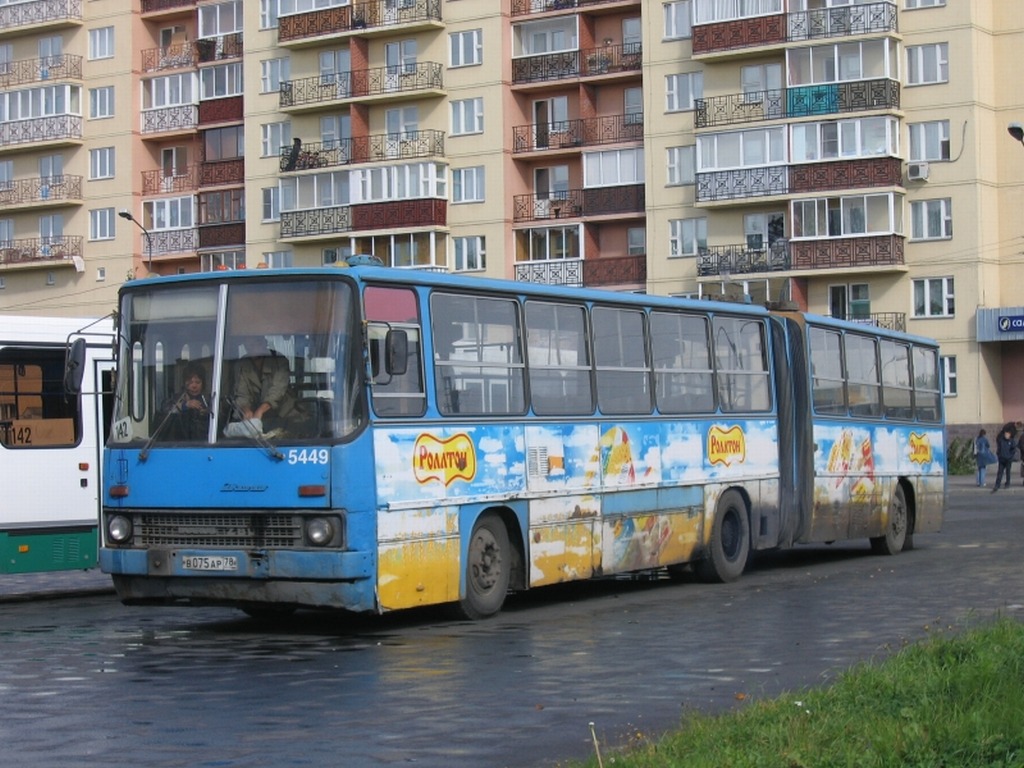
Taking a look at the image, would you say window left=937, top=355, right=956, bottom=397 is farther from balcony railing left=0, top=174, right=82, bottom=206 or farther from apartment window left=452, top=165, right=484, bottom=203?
balcony railing left=0, top=174, right=82, bottom=206

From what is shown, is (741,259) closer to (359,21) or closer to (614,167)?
(614,167)

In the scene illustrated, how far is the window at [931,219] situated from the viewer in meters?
63.7

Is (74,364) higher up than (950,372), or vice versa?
(950,372)

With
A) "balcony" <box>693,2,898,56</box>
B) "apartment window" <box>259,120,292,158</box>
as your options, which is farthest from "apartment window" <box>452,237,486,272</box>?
"balcony" <box>693,2,898,56</box>

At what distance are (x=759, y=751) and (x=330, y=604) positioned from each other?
7065 millimetres

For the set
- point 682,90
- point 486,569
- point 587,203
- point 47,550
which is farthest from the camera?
point 587,203

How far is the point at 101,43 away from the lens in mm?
82562

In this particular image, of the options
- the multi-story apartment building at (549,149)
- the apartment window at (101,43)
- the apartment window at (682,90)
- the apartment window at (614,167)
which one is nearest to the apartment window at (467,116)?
the multi-story apartment building at (549,149)

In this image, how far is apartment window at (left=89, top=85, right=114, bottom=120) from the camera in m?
82.1

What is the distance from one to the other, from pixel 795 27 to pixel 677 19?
4966 millimetres

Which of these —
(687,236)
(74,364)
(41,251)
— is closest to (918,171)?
(687,236)

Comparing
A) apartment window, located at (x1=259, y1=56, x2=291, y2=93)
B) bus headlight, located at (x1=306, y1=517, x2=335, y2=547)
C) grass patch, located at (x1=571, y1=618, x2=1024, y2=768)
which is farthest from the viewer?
apartment window, located at (x1=259, y1=56, x2=291, y2=93)

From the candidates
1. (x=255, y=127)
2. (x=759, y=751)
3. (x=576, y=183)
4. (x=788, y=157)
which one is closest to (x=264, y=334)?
(x=759, y=751)

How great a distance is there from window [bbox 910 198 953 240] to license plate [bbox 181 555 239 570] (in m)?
51.6
